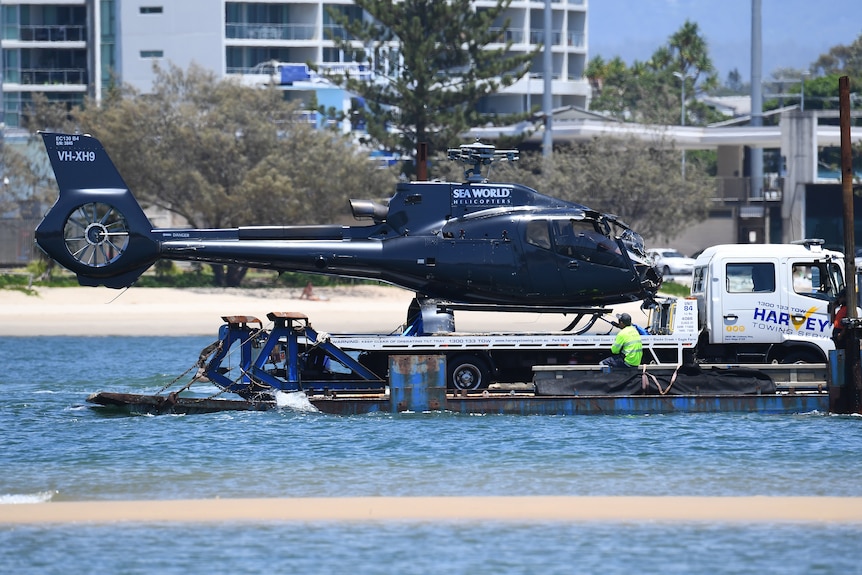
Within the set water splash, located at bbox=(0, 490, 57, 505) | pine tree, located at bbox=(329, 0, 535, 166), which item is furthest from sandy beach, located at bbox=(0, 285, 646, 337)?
water splash, located at bbox=(0, 490, 57, 505)

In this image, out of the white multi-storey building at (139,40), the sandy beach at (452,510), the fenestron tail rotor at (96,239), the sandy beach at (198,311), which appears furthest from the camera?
the white multi-storey building at (139,40)

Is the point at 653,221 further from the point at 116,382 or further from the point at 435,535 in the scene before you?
the point at 435,535

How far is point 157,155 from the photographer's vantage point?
56.6 metres

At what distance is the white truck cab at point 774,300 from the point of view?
75.8 feet

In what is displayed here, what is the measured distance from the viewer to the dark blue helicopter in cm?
2339

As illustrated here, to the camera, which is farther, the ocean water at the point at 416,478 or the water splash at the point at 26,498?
the water splash at the point at 26,498

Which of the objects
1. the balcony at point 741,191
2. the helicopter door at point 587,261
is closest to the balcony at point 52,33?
the balcony at point 741,191

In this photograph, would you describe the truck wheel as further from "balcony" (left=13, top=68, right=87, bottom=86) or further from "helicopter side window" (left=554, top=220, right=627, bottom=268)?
"balcony" (left=13, top=68, right=87, bottom=86)

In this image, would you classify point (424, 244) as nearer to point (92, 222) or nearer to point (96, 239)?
point (96, 239)

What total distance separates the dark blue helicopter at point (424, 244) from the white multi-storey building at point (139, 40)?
208 ft

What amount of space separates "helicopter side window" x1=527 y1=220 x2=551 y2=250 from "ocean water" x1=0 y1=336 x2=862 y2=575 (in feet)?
9.33

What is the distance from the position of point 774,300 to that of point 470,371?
4.97m

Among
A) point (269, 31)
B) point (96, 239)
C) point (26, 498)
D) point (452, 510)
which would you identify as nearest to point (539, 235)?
Answer: point (96, 239)

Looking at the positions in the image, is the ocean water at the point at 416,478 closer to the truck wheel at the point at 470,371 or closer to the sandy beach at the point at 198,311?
the truck wheel at the point at 470,371
